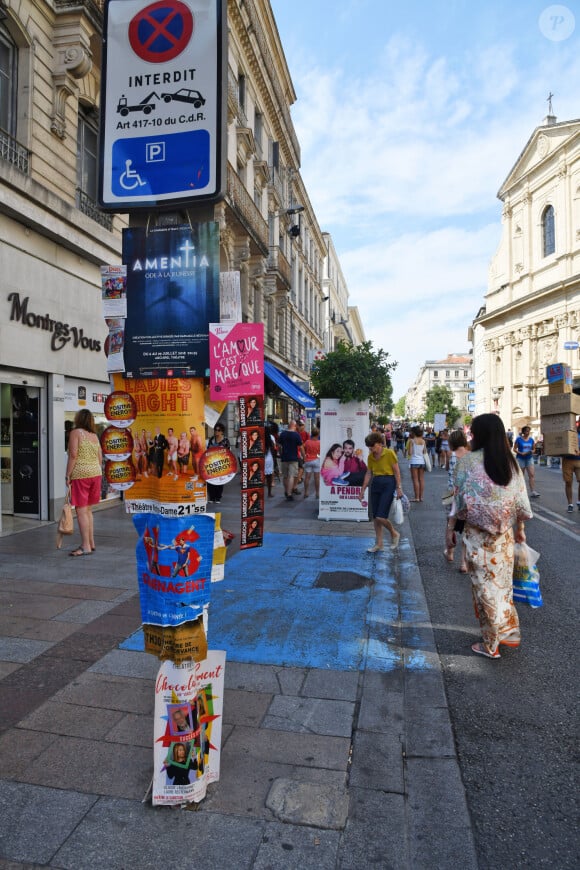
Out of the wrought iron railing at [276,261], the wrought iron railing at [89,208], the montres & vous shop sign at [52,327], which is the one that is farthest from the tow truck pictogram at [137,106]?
the wrought iron railing at [276,261]

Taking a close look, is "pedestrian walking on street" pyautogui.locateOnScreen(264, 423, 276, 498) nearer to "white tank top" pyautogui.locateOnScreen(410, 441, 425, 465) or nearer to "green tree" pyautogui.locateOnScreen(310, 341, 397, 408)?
"green tree" pyautogui.locateOnScreen(310, 341, 397, 408)

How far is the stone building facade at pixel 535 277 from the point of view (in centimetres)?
4294

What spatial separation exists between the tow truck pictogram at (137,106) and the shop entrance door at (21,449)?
7.82 meters

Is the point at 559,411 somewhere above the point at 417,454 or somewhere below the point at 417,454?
above

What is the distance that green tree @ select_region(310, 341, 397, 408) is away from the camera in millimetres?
10117

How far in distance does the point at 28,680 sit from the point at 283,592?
8.68ft

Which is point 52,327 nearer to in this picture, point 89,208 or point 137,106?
point 89,208

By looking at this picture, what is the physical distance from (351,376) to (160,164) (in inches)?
295

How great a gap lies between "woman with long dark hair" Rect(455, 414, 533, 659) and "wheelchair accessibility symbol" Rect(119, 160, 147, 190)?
290cm

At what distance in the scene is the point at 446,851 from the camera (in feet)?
7.59

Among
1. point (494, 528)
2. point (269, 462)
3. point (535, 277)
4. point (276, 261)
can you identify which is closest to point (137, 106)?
point (494, 528)

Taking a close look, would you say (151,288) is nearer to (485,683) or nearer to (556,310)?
(485,683)

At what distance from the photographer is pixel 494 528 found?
13.7 feet

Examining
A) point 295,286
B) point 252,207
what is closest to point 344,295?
point 295,286
